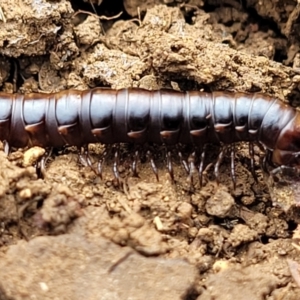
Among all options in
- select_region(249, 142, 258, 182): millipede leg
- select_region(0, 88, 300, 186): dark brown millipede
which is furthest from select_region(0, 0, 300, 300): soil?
select_region(0, 88, 300, 186): dark brown millipede

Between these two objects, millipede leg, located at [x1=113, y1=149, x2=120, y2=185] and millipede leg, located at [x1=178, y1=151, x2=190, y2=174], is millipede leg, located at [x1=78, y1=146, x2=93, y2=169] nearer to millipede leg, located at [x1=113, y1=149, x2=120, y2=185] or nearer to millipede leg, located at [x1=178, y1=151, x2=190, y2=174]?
millipede leg, located at [x1=113, y1=149, x2=120, y2=185]

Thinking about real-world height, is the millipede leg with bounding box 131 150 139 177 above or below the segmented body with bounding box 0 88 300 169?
below

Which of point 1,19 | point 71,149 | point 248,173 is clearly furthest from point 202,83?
point 1,19

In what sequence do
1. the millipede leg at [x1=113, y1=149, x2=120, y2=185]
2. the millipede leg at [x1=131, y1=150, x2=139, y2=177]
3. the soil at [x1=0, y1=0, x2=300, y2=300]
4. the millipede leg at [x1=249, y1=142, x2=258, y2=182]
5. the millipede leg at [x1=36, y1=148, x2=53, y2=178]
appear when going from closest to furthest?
the soil at [x1=0, y1=0, x2=300, y2=300] < the millipede leg at [x1=36, y1=148, x2=53, y2=178] < the millipede leg at [x1=113, y1=149, x2=120, y2=185] < the millipede leg at [x1=131, y1=150, x2=139, y2=177] < the millipede leg at [x1=249, y1=142, x2=258, y2=182]

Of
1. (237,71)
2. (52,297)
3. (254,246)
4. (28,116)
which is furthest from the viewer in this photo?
(237,71)

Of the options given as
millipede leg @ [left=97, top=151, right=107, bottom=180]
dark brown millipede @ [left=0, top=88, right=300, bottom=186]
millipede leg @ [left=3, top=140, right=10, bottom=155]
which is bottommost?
millipede leg @ [left=97, top=151, right=107, bottom=180]

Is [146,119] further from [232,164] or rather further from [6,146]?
[6,146]

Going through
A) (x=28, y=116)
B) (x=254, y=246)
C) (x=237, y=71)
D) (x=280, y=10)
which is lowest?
(x=254, y=246)

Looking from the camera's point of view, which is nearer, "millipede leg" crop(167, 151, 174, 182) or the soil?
the soil

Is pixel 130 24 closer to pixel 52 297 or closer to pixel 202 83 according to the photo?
pixel 202 83
